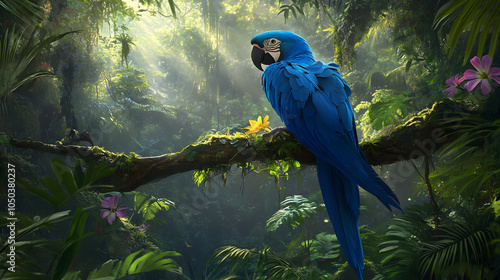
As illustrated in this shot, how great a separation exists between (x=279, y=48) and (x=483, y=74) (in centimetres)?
110

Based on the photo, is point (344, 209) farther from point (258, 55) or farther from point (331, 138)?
point (258, 55)

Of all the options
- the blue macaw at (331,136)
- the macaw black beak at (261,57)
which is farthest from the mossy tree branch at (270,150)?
the macaw black beak at (261,57)

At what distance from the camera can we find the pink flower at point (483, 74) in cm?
132

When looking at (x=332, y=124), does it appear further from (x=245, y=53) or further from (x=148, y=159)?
(x=245, y=53)

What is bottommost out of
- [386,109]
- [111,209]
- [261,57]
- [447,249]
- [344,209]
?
[447,249]

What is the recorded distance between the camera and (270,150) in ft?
4.46

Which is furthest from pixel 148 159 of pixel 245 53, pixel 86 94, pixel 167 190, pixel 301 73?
pixel 245 53

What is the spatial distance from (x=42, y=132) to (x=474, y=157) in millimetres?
4815

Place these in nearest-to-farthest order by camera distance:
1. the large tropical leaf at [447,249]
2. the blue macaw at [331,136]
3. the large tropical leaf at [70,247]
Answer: the large tropical leaf at [70,247] < the blue macaw at [331,136] < the large tropical leaf at [447,249]

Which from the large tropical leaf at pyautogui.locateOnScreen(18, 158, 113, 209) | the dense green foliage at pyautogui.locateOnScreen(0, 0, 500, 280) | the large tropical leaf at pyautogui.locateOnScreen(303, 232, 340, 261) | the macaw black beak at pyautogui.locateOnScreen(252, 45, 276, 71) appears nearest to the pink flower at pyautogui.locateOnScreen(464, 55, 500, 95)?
the dense green foliage at pyautogui.locateOnScreen(0, 0, 500, 280)

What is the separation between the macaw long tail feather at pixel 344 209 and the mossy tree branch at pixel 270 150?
0.62ft

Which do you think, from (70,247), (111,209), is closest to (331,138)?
(70,247)

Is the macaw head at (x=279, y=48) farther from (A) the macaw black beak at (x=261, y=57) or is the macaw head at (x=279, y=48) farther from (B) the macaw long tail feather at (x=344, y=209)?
(B) the macaw long tail feather at (x=344, y=209)

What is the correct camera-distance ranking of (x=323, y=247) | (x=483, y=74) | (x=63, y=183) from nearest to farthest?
(x=63, y=183), (x=483, y=74), (x=323, y=247)
